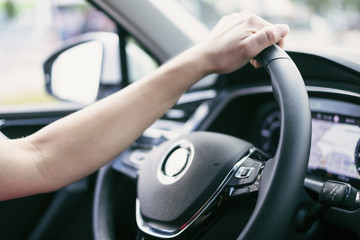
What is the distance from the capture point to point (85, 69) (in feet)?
5.44

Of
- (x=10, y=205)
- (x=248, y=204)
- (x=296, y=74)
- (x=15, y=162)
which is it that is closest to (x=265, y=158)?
(x=248, y=204)

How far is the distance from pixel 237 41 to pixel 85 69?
982mm

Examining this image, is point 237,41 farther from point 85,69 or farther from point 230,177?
point 85,69

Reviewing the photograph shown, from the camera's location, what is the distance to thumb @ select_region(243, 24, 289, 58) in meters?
0.77

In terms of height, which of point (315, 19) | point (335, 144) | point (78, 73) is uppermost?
point (315, 19)

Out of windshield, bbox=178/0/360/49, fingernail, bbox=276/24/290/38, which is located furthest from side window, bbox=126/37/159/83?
fingernail, bbox=276/24/290/38

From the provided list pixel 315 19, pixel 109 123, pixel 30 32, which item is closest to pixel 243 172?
pixel 109 123

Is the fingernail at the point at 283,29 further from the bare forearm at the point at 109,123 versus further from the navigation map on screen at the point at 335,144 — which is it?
the navigation map on screen at the point at 335,144

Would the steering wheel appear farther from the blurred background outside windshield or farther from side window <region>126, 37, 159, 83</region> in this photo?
side window <region>126, 37, 159, 83</region>

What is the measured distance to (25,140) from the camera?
0.88 metres

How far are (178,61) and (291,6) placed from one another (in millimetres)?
1152

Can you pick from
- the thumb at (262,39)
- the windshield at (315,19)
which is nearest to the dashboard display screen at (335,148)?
the windshield at (315,19)

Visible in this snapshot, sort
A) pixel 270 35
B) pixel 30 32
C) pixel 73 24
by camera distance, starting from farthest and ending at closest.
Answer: pixel 30 32, pixel 73 24, pixel 270 35

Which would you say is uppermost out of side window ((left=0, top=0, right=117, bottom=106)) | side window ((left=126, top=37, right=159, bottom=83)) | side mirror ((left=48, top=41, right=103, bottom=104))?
side window ((left=126, top=37, right=159, bottom=83))
